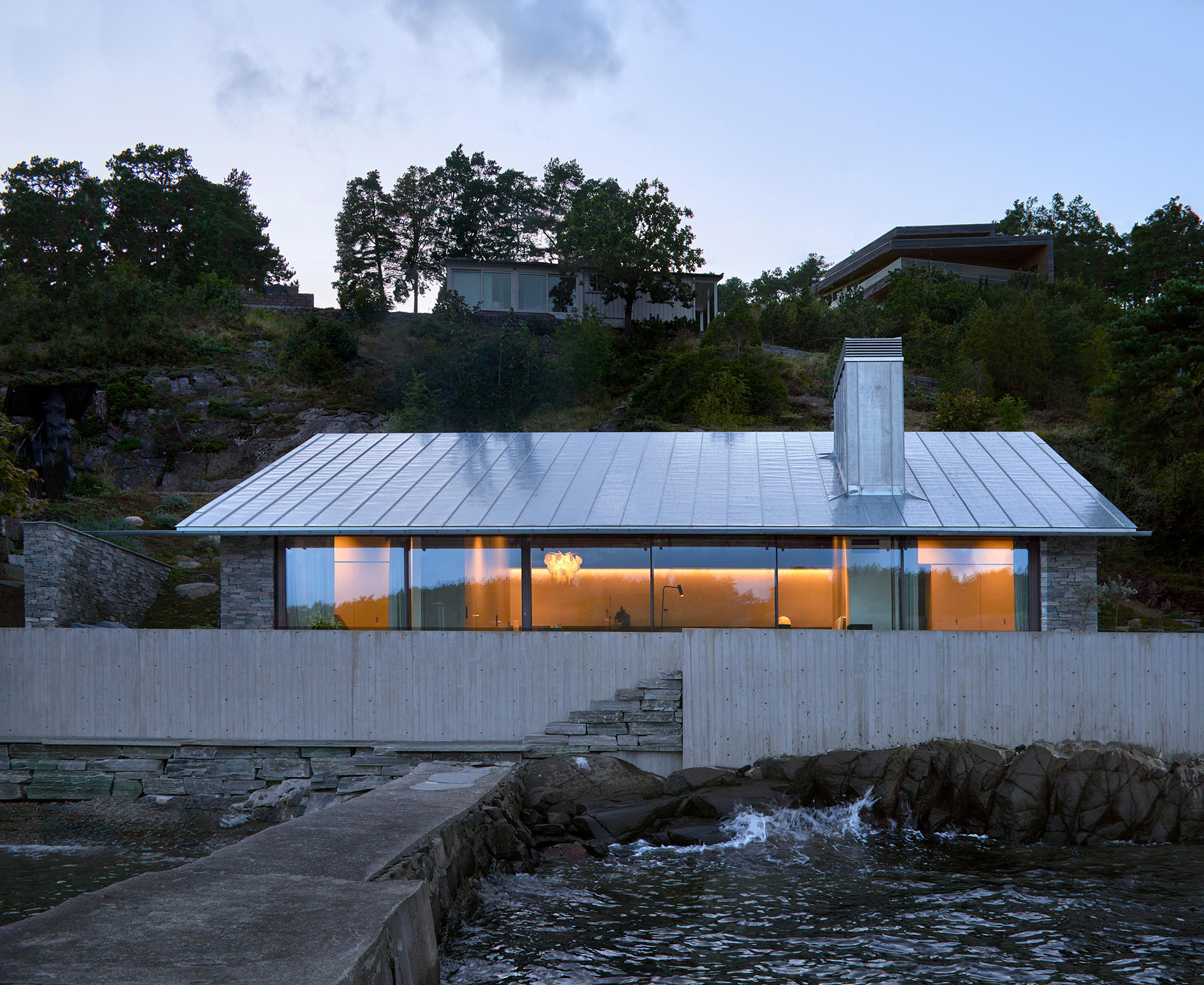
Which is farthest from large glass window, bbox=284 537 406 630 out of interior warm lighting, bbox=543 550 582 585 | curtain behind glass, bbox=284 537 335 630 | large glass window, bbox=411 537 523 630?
interior warm lighting, bbox=543 550 582 585

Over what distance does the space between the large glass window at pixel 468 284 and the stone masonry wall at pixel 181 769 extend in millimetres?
31057

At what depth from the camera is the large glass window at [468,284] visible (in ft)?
139

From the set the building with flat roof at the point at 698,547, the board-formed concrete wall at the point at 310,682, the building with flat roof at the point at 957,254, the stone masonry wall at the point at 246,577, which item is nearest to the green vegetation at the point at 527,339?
the building with flat roof at the point at 957,254

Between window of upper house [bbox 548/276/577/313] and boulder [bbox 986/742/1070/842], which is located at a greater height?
window of upper house [bbox 548/276/577/313]

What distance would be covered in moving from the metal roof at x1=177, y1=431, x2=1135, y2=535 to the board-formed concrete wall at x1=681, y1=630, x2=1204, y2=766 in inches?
101

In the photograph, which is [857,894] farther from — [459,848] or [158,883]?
[158,883]

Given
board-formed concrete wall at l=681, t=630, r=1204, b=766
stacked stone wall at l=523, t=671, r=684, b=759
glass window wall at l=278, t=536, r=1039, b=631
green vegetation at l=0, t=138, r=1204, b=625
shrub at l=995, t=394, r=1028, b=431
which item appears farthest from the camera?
shrub at l=995, t=394, r=1028, b=431

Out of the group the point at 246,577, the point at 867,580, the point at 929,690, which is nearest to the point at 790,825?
the point at 929,690

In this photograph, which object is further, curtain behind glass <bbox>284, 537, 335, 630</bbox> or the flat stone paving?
curtain behind glass <bbox>284, 537, 335, 630</bbox>

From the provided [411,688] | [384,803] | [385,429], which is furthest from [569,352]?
[384,803]

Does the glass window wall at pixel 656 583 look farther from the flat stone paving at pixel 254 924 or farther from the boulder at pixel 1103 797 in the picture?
the flat stone paving at pixel 254 924

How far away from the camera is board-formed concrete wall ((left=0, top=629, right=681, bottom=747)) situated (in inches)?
522

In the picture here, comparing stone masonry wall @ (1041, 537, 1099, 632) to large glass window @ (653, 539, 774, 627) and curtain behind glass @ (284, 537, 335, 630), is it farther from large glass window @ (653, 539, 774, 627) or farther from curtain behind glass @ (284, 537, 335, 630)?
curtain behind glass @ (284, 537, 335, 630)

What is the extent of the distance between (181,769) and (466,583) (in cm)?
483
